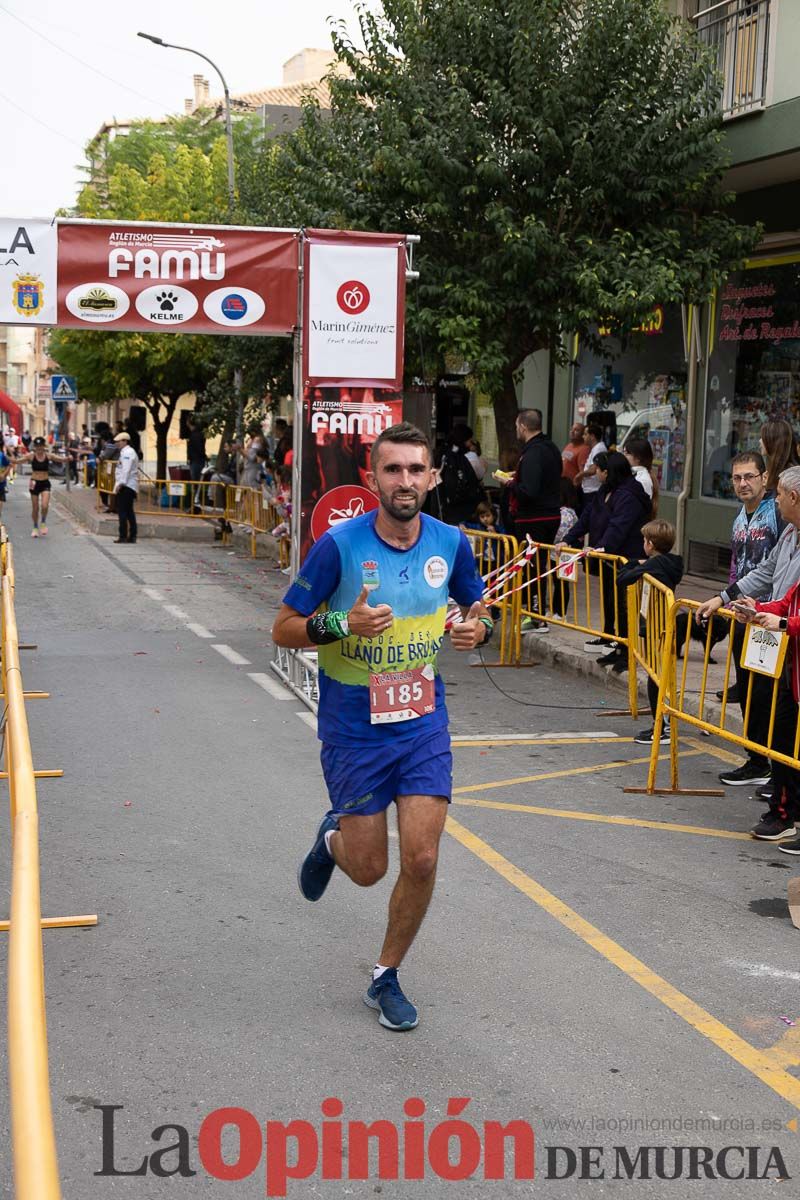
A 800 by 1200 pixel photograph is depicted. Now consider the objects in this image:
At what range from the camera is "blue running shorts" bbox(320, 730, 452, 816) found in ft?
15.5

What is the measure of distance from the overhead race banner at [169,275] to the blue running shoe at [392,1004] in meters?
7.36

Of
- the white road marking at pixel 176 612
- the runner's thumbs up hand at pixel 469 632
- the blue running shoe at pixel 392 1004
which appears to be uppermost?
the runner's thumbs up hand at pixel 469 632

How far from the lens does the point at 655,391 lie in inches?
762

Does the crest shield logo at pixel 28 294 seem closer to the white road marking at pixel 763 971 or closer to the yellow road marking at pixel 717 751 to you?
the yellow road marking at pixel 717 751

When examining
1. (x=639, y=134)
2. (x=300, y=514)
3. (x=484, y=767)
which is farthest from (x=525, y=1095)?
(x=639, y=134)

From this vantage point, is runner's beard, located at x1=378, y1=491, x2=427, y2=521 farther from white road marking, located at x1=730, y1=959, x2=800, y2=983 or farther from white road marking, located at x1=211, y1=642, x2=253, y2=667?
white road marking, located at x1=211, y1=642, x2=253, y2=667

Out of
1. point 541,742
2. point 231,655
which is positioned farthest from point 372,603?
point 231,655

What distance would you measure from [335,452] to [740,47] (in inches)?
310

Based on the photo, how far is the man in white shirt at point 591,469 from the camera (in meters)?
15.4

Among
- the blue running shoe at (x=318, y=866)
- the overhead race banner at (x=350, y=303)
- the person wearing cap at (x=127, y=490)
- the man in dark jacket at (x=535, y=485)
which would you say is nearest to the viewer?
the blue running shoe at (x=318, y=866)

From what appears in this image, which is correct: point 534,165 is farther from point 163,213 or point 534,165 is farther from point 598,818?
point 163,213

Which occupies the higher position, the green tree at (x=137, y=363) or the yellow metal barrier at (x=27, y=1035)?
the green tree at (x=137, y=363)

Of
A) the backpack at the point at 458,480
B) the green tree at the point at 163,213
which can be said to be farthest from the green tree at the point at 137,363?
the backpack at the point at 458,480

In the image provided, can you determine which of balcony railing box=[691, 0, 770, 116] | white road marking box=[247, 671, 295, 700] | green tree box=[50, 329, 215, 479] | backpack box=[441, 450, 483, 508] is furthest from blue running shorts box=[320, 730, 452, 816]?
green tree box=[50, 329, 215, 479]
